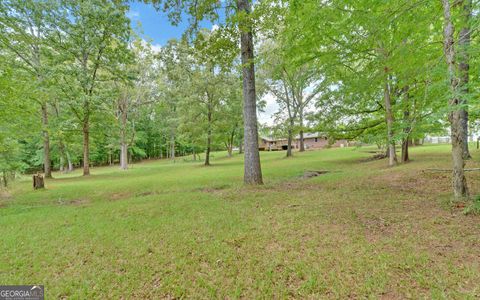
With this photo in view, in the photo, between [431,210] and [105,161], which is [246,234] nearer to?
[431,210]

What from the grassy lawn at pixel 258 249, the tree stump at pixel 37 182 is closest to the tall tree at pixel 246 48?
the grassy lawn at pixel 258 249

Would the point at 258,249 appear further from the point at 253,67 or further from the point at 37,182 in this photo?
the point at 37,182

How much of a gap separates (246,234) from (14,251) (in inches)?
163

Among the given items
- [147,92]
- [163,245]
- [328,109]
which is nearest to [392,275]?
[163,245]

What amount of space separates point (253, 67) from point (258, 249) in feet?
21.9

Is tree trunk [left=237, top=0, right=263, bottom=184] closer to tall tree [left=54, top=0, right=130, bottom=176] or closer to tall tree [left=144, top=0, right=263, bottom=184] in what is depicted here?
tall tree [left=144, top=0, right=263, bottom=184]

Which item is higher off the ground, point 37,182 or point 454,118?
point 454,118

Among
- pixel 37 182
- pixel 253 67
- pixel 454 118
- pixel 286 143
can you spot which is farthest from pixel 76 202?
pixel 286 143

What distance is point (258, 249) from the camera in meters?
3.62

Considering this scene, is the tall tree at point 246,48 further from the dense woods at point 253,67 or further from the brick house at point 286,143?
the brick house at point 286,143

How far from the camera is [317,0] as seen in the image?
5.60m

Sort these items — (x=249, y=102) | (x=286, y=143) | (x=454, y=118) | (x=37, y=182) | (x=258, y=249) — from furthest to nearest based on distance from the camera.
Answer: (x=286, y=143)
(x=37, y=182)
(x=249, y=102)
(x=454, y=118)
(x=258, y=249)

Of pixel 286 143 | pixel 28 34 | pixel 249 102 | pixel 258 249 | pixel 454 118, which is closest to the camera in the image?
pixel 258 249

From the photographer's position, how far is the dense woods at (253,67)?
5078mm
